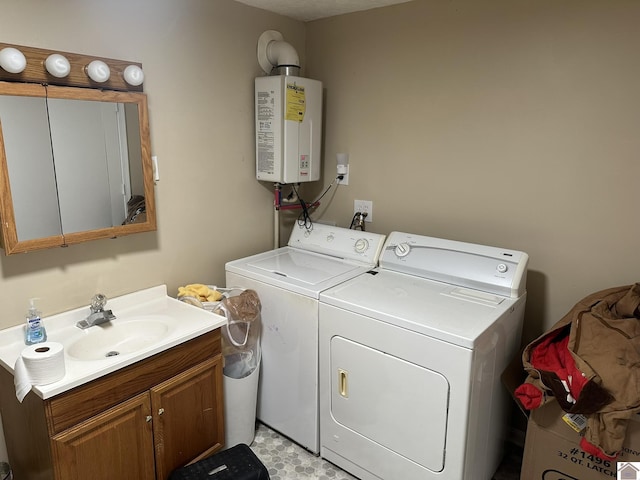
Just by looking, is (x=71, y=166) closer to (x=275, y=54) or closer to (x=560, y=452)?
(x=275, y=54)

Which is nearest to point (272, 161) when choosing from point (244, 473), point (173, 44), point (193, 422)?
point (173, 44)

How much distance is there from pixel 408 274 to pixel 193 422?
1.21 m

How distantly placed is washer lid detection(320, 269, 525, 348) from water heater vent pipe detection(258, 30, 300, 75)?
4.08ft

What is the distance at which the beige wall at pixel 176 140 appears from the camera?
5.75 ft

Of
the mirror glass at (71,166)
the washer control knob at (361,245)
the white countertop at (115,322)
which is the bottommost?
the white countertop at (115,322)

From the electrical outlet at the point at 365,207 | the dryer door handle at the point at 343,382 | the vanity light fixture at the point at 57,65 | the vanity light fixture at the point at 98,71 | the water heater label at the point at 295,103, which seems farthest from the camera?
the electrical outlet at the point at 365,207

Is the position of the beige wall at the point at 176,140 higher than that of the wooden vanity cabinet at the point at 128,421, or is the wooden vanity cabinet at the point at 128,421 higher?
the beige wall at the point at 176,140

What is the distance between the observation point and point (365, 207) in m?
2.65

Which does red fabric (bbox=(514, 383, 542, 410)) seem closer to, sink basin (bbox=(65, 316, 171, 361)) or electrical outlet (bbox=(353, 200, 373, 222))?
electrical outlet (bbox=(353, 200, 373, 222))

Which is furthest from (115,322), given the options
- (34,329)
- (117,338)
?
(34,329)

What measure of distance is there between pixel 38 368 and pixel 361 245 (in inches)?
60.9

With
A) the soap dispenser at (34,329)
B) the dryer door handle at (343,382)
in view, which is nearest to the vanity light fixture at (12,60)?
the soap dispenser at (34,329)

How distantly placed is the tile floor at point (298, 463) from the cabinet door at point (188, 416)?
29 cm

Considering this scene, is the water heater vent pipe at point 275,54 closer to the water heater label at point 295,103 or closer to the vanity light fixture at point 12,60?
the water heater label at point 295,103
